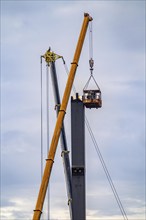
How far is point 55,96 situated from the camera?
95438 mm

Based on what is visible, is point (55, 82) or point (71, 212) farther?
point (55, 82)

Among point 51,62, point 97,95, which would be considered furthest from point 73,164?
point 51,62

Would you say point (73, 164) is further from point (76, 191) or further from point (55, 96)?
point (55, 96)

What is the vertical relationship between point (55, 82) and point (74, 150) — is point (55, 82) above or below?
above

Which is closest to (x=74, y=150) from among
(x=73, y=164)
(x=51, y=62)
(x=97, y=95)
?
(x=73, y=164)

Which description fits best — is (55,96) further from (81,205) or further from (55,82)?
(81,205)

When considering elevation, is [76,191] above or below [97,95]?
below

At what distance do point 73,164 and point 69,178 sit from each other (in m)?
3.03

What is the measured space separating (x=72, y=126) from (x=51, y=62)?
11.6 meters

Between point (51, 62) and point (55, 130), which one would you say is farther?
point (51, 62)

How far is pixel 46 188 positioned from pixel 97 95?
13.3 metres

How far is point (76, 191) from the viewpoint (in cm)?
8862

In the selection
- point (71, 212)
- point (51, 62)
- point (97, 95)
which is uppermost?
point (51, 62)

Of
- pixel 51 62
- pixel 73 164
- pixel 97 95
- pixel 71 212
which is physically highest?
pixel 51 62
